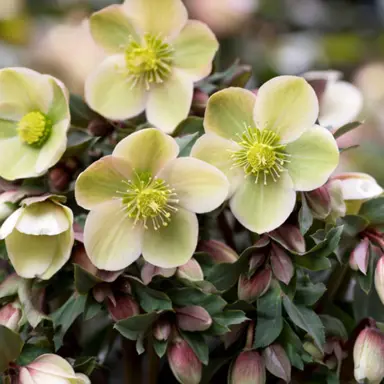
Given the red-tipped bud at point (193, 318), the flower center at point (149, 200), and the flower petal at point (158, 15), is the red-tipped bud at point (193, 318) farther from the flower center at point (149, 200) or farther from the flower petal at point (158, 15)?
the flower petal at point (158, 15)

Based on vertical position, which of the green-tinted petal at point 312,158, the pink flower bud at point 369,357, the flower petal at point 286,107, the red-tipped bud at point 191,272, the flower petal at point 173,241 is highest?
the flower petal at point 286,107

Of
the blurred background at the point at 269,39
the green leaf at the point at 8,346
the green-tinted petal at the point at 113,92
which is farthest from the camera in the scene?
the blurred background at the point at 269,39

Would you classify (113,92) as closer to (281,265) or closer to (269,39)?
(281,265)

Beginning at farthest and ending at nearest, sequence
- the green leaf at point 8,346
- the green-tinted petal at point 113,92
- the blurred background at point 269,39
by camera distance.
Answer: the blurred background at point 269,39, the green-tinted petal at point 113,92, the green leaf at point 8,346

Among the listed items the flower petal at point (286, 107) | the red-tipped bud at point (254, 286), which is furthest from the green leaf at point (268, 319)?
the flower petal at point (286, 107)

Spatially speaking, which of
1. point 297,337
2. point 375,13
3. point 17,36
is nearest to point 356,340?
point 297,337

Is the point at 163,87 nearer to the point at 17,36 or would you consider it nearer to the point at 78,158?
the point at 78,158

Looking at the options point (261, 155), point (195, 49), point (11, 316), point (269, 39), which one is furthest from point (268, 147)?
point (269, 39)
